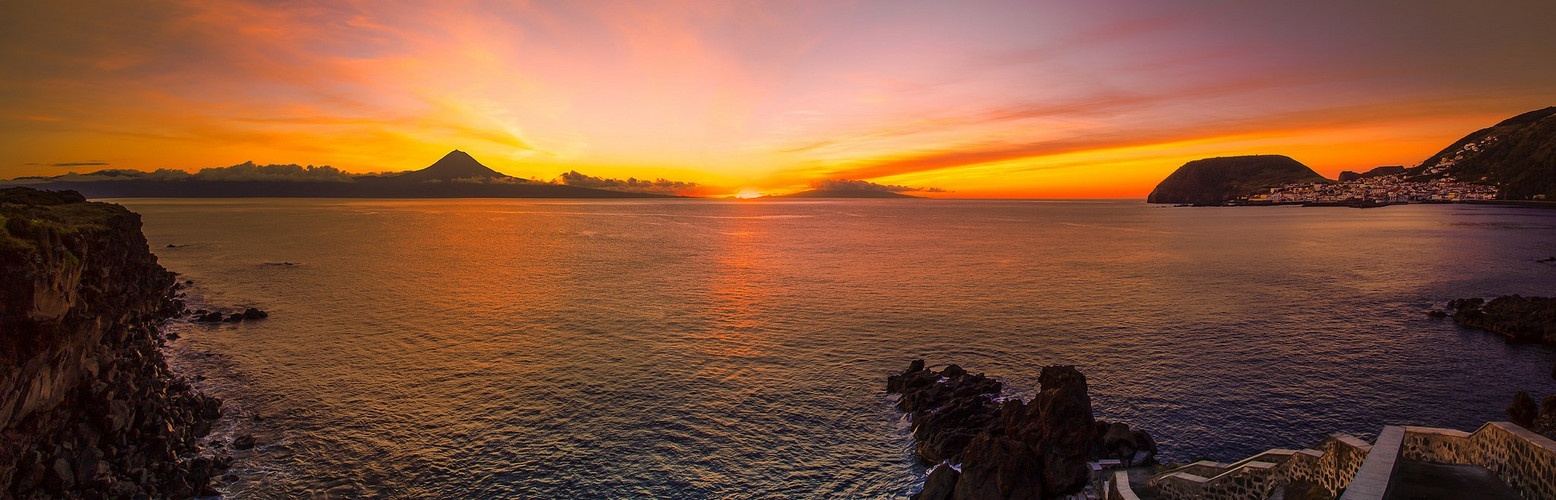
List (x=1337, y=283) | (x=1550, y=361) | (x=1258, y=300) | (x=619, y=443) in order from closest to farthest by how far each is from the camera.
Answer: (x=619, y=443), (x=1550, y=361), (x=1258, y=300), (x=1337, y=283)

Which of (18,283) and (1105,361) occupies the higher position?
(18,283)

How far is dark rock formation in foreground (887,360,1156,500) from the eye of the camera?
2070 cm

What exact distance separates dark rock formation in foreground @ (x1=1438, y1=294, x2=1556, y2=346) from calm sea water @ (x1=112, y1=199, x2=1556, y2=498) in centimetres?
183

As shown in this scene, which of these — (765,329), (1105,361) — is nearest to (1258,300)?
(1105,361)

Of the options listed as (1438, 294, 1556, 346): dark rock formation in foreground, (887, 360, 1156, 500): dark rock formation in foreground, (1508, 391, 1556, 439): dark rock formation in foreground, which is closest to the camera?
(1508, 391, 1556, 439): dark rock formation in foreground

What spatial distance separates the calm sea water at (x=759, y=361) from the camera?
2452cm

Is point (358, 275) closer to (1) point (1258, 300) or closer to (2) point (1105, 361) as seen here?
(2) point (1105, 361)

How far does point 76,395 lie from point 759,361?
28.2 meters

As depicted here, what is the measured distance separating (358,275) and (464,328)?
36.8m

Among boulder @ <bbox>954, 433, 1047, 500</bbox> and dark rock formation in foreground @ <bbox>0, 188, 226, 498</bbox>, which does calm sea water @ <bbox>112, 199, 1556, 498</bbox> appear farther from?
boulder @ <bbox>954, 433, 1047, 500</bbox>

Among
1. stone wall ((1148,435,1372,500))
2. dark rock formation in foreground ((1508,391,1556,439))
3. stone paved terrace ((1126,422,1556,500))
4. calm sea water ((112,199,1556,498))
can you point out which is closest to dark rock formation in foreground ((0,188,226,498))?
calm sea water ((112,199,1556,498))

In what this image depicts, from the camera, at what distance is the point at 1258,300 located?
56.6 metres

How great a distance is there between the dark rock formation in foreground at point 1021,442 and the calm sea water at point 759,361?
1589mm

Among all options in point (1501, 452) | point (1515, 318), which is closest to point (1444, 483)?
point (1501, 452)
